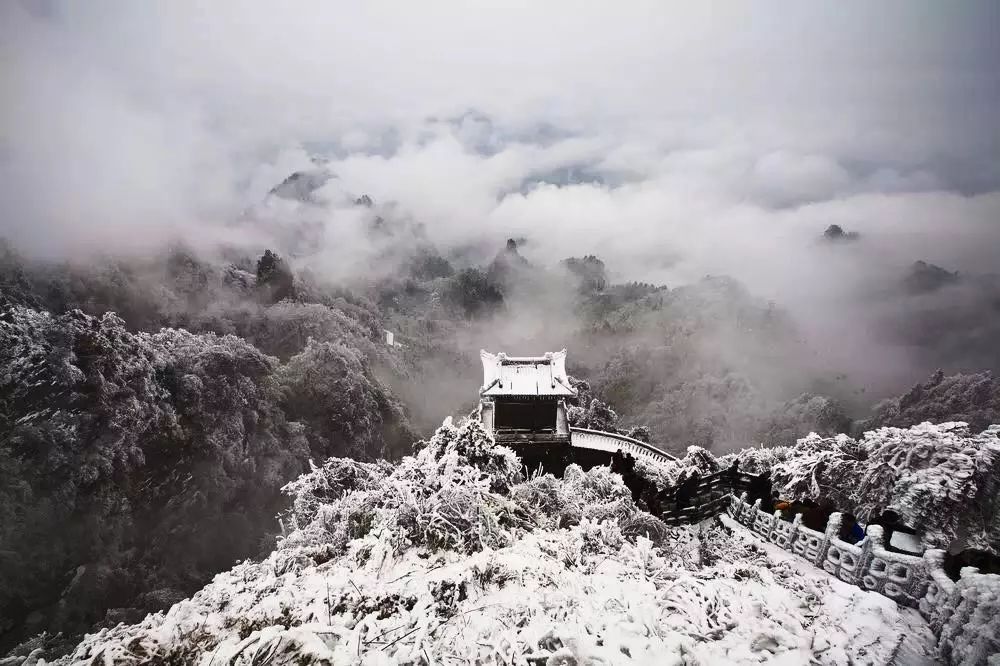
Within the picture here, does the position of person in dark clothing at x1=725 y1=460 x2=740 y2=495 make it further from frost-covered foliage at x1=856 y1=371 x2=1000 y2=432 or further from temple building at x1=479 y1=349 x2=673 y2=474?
frost-covered foliage at x1=856 y1=371 x2=1000 y2=432

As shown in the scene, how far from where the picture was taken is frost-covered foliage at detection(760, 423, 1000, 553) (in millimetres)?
8445

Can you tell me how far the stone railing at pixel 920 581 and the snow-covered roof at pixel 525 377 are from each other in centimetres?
1582

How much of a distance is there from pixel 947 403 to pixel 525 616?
1469 inches

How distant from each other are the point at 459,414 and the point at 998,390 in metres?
41.4

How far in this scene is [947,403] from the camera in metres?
29.1

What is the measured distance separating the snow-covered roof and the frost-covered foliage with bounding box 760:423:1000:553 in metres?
13.4

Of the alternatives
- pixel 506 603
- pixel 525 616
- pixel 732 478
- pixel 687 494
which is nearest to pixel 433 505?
pixel 506 603

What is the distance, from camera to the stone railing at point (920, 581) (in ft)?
16.3

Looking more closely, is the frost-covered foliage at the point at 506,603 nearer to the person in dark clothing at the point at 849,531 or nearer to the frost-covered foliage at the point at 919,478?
the person in dark clothing at the point at 849,531

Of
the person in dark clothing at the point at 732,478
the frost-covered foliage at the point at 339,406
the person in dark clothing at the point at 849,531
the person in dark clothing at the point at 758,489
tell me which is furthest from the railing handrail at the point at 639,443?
the frost-covered foliage at the point at 339,406

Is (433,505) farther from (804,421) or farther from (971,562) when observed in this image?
(804,421)

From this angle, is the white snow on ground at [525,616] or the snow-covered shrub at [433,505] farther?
the snow-covered shrub at [433,505]

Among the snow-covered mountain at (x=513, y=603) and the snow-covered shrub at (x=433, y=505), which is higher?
the snow-covered shrub at (x=433, y=505)

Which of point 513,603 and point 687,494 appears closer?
point 513,603
